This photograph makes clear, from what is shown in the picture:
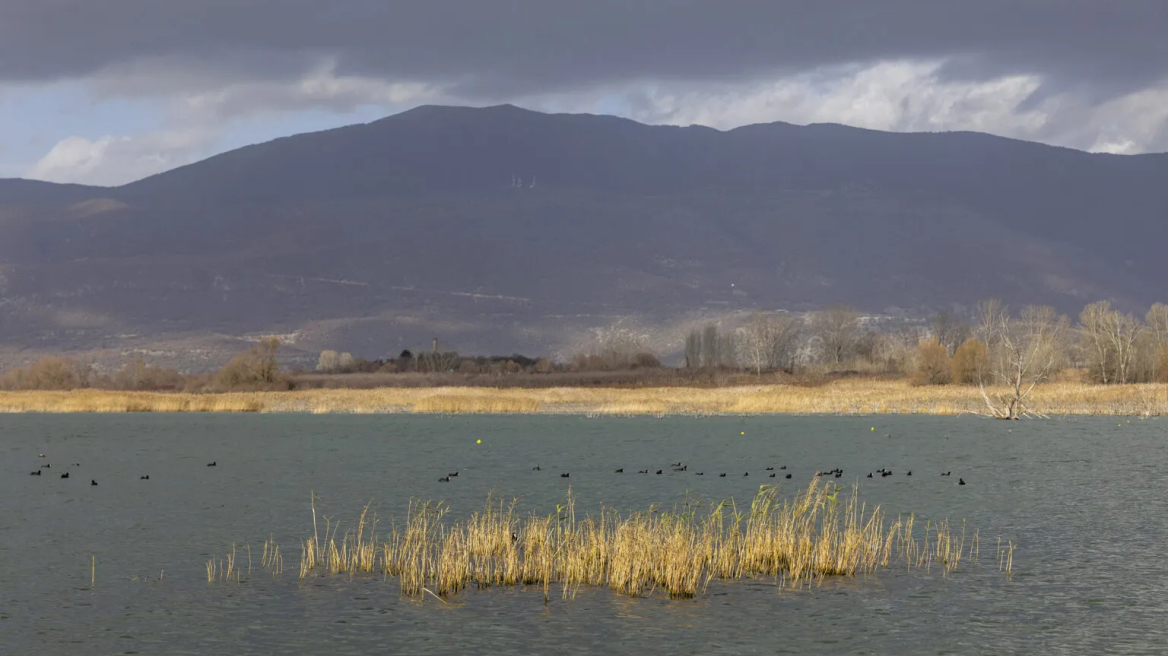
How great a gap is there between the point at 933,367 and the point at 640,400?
2865 centimetres

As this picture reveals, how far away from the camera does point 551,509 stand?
3528 cm

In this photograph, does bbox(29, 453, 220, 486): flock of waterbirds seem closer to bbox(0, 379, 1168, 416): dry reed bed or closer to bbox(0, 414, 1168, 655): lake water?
bbox(0, 414, 1168, 655): lake water

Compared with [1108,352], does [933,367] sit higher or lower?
lower

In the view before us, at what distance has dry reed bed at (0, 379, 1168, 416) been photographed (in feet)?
256

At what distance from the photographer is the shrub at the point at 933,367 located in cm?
10419

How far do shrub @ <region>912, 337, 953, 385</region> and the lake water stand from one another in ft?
125

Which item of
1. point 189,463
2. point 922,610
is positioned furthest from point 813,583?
point 189,463

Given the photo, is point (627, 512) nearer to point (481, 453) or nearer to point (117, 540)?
point (117, 540)

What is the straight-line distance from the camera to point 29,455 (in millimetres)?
56594

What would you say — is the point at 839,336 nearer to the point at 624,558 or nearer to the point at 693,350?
the point at 693,350

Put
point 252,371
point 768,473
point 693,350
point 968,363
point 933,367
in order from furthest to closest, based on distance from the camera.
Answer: point 693,350 → point 252,371 → point 933,367 → point 968,363 → point 768,473

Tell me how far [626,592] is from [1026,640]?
255 inches

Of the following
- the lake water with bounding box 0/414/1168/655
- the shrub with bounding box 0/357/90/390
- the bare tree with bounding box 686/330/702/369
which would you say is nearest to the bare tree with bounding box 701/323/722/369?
the bare tree with bounding box 686/330/702/369

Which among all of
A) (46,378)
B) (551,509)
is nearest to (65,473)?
(551,509)
